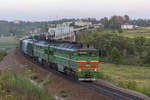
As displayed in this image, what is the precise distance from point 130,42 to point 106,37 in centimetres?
827

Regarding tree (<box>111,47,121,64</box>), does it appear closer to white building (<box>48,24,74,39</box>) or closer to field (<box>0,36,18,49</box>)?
white building (<box>48,24,74,39</box>)

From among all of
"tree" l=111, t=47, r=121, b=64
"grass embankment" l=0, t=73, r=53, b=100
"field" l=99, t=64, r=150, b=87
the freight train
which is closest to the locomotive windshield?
the freight train

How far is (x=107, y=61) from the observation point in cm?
6725

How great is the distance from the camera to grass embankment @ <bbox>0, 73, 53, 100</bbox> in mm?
16047

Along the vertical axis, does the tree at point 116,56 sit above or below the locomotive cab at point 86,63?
below

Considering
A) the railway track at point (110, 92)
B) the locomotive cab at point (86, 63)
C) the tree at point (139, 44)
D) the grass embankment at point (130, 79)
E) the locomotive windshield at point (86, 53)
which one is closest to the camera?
the railway track at point (110, 92)

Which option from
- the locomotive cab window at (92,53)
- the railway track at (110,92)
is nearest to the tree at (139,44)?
the railway track at (110,92)

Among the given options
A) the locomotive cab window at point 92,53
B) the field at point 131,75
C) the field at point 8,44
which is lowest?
the field at point 131,75

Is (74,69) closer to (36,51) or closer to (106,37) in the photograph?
(36,51)

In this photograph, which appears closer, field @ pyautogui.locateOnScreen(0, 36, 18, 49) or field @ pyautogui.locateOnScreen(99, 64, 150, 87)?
field @ pyautogui.locateOnScreen(99, 64, 150, 87)

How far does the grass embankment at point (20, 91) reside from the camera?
52.6ft

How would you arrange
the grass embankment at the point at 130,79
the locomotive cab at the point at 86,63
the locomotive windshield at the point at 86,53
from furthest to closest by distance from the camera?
1. the grass embankment at the point at 130,79
2. the locomotive windshield at the point at 86,53
3. the locomotive cab at the point at 86,63

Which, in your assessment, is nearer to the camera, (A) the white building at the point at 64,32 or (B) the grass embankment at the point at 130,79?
(B) the grass embankment at the point at 130,79

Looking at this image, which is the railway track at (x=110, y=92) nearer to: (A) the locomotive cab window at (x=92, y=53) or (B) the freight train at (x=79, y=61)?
(B) the freight train at (x=79, y=61)
